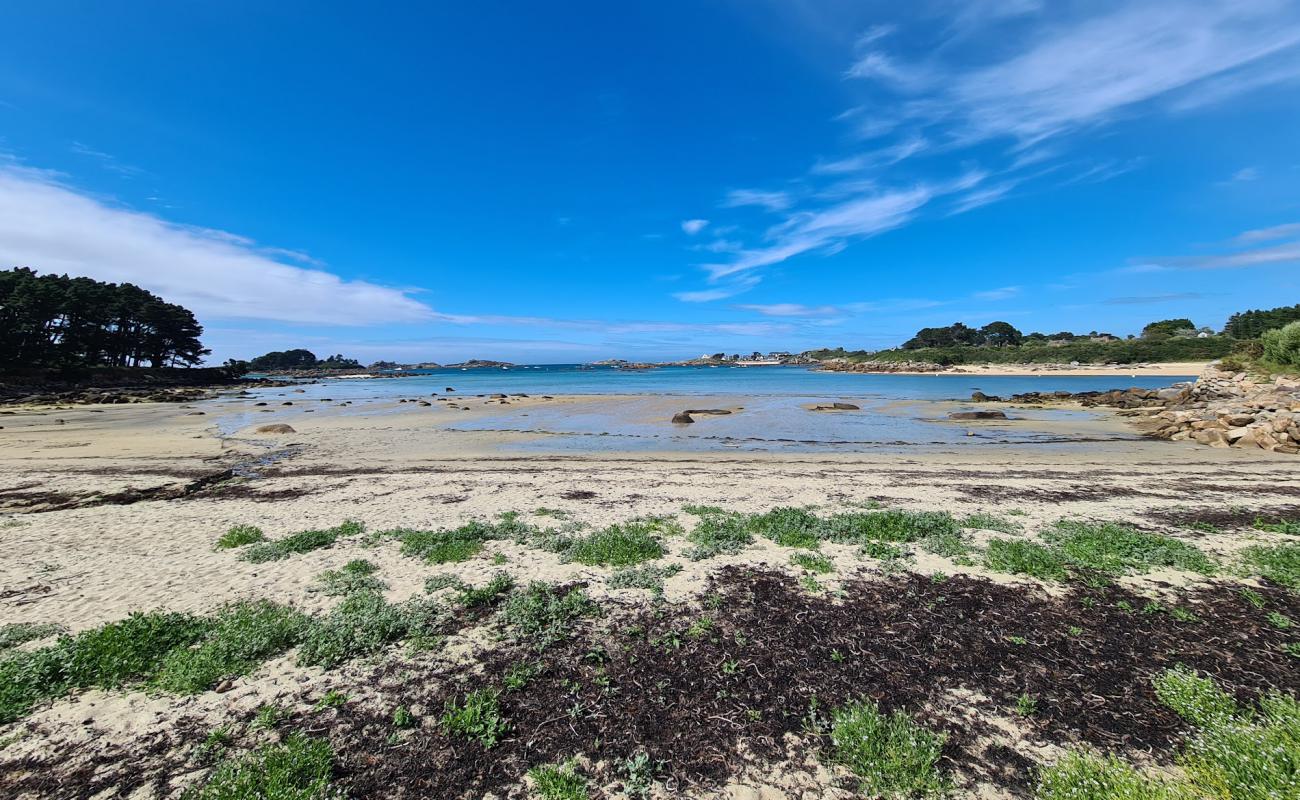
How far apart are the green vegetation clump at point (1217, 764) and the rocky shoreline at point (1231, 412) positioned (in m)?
24.0

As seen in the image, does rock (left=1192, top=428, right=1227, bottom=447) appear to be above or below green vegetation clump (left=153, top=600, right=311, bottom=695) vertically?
above

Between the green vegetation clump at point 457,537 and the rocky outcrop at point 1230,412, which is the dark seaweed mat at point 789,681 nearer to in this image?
the green vegetation clump at point 457,537

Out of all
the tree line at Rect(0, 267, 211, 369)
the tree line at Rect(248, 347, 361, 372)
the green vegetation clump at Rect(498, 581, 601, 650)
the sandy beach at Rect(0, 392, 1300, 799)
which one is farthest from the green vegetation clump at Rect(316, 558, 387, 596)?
the tree line at Rect(248, 347, 361, 372)

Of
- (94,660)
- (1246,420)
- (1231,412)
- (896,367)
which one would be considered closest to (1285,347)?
(1231,412)

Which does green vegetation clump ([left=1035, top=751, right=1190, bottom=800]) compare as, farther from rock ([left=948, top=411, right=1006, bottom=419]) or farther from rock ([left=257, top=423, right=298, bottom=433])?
rock ([left=257, top=423, right=298, bottom=433])

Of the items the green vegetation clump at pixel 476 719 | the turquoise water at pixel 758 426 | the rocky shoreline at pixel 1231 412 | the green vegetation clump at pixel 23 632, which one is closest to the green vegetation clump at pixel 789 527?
the green vegetation clump at pixel 476 719

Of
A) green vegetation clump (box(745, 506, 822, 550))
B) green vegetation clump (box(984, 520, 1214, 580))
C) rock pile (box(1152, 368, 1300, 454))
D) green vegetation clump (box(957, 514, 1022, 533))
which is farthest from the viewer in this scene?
Result: rock pile (box(1152, 368, 1300, 454))

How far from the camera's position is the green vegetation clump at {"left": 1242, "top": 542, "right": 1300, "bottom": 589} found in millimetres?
6980

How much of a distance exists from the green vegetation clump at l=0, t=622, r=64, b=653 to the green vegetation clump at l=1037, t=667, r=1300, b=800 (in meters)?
10.8

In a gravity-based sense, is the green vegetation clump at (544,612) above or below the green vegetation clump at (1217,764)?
below

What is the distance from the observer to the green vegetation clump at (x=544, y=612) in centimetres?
619

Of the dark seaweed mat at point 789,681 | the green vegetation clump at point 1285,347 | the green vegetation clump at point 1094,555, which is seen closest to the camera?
the dark seaweed mat at point 789,681

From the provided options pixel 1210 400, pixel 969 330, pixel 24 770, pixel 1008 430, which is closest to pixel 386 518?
pixel 24 770

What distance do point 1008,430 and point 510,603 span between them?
30.6 m
